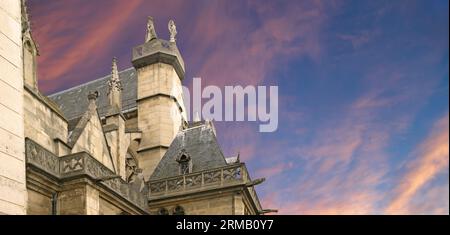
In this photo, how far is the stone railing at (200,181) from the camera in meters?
21.9

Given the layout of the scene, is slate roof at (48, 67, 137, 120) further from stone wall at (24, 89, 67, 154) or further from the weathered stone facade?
stone wall at (24, 89, 67, 154)

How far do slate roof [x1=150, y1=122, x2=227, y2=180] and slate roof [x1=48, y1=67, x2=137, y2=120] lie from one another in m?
7.34

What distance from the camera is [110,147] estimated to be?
2531 cm

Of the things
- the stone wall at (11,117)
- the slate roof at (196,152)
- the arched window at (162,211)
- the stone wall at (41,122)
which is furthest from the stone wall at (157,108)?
the stone wall at (11,117)

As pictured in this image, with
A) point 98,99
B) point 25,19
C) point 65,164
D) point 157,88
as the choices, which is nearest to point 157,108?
point 157,88

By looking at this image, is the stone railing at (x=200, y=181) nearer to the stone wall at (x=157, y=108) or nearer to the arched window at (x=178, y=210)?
the arched window at (x=178, y=210)

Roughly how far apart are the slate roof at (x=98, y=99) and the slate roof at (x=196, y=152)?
7.34 m

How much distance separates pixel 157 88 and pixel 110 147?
260 inches

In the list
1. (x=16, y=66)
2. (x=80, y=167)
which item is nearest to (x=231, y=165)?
(x=80, y=167)

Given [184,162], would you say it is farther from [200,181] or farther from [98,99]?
[98,99]

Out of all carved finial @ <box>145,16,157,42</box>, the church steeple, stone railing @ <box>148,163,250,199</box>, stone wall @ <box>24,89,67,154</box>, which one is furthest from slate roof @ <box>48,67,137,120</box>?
stone wall @ <box>24,89,67,154</box>

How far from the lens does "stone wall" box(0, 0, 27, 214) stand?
11.2 metres

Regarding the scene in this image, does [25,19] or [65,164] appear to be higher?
[25,19]
